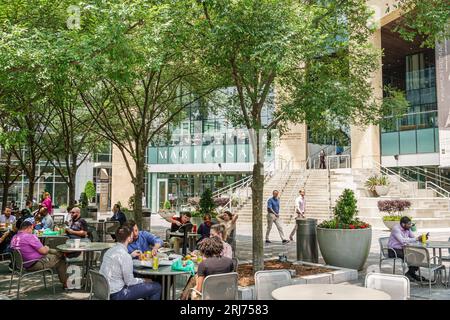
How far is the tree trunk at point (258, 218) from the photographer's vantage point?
28.0 feet

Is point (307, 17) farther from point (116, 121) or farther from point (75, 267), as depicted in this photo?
point (116, 121)

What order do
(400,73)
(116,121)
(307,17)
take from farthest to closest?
(400,73)
(116,121)
(307,17)

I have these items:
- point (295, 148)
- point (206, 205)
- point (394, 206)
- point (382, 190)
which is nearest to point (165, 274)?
point (206, 205)

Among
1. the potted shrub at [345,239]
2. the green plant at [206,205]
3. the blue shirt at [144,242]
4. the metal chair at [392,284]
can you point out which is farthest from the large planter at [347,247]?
the green plant at [206,205]

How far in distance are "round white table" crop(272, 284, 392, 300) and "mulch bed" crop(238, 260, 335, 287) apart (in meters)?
3.10

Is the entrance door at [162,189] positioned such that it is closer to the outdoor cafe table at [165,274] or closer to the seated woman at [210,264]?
the outdoor cafe table at [165,274]

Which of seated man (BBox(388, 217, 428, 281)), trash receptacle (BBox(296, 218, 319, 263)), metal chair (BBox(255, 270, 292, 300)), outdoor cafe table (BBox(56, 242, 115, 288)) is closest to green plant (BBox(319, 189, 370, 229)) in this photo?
trash receptacle (BBox(296, 218, 319, 263))

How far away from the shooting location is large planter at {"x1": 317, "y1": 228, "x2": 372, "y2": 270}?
377 inches

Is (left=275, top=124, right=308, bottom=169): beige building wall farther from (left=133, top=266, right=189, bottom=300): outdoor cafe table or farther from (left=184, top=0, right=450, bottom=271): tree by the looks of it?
(left=133, top=266, right=189, bottom=300): outdoor cafe table

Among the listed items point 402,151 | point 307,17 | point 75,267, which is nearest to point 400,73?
point 402,151

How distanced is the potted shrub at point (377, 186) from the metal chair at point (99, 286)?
20.2 meters

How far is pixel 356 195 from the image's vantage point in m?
23.6

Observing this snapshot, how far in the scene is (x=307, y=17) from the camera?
26.8 feet
